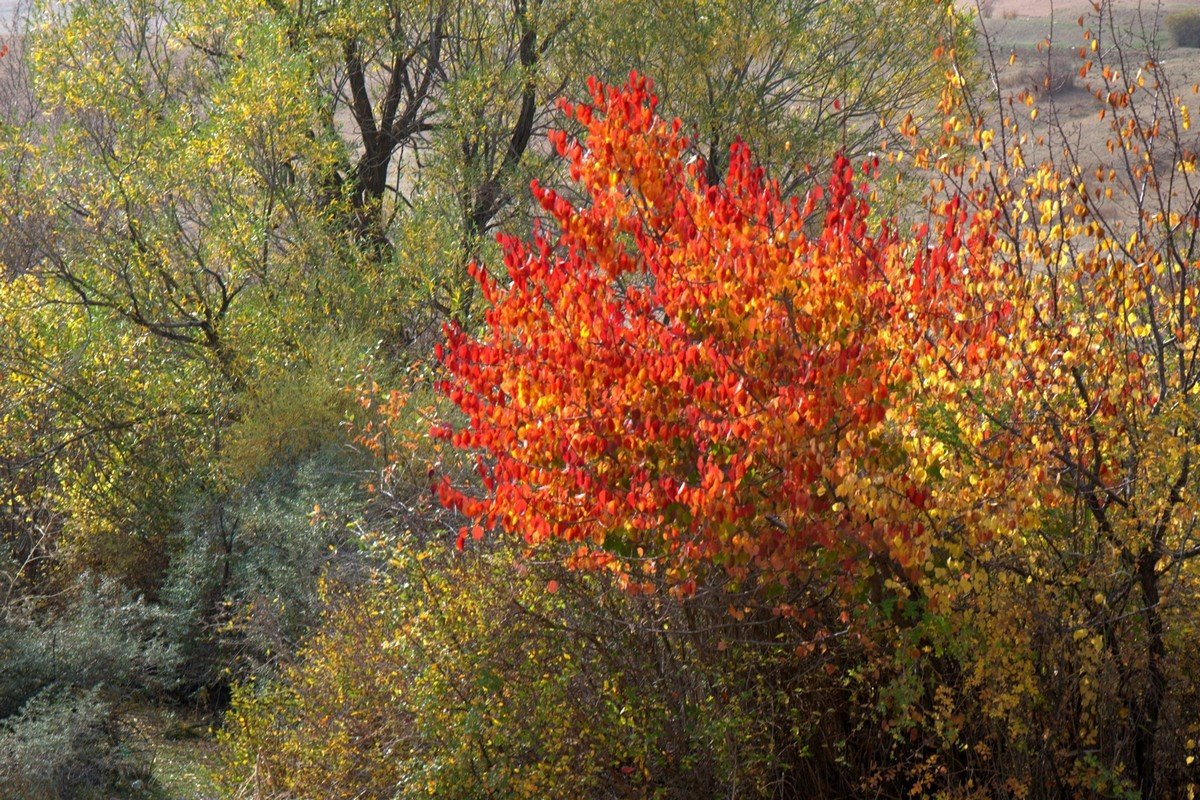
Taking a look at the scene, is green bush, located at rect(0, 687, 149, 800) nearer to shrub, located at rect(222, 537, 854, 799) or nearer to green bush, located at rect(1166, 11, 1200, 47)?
shrub, located at rect(222, 537, 854, 799)

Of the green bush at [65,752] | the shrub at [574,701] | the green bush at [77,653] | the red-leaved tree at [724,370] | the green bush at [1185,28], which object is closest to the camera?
the red-leaved tree at [724,370]

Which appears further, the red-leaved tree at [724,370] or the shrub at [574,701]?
the shrub at [574,701]

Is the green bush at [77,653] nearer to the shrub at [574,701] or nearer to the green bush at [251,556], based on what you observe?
the green bush at [251,556]

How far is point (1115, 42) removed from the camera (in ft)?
16.9

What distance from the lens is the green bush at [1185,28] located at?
32.7 meters

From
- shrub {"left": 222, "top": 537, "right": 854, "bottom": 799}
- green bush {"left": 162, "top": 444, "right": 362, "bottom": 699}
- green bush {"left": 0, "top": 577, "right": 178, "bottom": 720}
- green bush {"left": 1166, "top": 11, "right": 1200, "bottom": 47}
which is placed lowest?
shrub {"left": 222, "top": 537, "right": 854, "bottom": 799}

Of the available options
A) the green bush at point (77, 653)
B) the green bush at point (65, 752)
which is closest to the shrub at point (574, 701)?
the green bush at point (65, 752)

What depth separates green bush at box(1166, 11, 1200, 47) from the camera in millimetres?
32656

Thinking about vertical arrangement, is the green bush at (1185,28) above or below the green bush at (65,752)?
above

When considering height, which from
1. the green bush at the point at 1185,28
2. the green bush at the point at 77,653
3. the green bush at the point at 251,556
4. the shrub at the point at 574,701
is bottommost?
the shrub at the point at 574,701

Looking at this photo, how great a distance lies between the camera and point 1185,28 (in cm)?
3375

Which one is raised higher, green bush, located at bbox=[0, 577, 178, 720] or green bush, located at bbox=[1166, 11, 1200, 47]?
green bush, located at bbox=[1166, 11, 1200, 47]

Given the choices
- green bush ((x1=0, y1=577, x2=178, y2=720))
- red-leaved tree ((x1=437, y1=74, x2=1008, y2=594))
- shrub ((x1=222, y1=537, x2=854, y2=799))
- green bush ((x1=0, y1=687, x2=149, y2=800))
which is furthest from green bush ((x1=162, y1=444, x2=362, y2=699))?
red-leaved tree ((x1=437, y1=74, x2=1008, y2=594))

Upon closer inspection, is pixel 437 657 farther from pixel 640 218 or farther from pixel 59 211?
pixel 59 211
